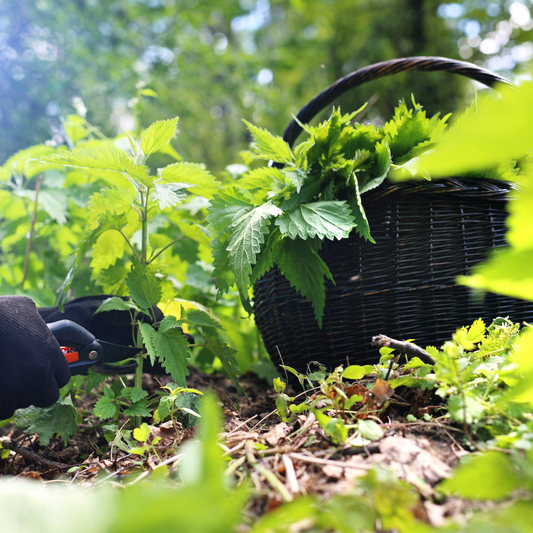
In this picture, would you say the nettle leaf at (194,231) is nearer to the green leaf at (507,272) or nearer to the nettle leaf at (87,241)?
the nettle leaf at (87,241)

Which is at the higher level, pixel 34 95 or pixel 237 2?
pixel 237 2

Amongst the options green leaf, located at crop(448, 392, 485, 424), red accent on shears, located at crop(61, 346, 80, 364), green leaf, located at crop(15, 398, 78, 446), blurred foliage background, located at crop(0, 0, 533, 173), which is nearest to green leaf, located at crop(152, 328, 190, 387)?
red accent on shears, located at crop(61, 346, 80, 364)

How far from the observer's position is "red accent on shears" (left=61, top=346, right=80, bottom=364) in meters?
1.02

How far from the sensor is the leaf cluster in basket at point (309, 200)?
1001 millimetres

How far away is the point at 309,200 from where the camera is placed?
1142 millimetres

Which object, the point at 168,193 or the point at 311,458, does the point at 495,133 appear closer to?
the point at 311,458

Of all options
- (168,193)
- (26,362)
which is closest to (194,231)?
(168,193)

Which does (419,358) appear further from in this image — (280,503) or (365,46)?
(365,46)

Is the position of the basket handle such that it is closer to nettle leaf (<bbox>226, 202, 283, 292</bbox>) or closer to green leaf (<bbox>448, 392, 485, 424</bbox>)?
nettle leaf (<bbox>226, 202, 283, 292</bbox>)

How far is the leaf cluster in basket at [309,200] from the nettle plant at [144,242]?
14cm

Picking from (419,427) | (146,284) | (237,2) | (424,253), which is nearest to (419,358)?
(419,427)

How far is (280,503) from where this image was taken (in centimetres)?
53

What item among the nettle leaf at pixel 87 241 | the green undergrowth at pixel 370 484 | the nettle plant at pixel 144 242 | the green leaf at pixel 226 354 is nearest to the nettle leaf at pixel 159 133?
the nettle plant at pixel 144 242

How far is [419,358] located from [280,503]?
20.3 inches
